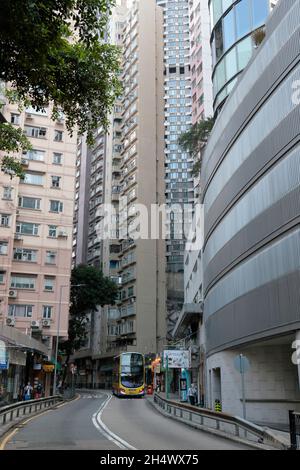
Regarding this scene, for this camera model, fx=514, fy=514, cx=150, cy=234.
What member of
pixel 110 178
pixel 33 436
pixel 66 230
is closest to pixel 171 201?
pixel 110 178

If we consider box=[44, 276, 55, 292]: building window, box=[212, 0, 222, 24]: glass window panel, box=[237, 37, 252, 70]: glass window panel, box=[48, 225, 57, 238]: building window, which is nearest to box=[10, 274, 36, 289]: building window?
box=[44, 276, 55, 292]: building window

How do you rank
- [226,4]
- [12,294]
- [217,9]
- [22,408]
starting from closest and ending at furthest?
[22,408] → [226,4] → [217,9] → [12,294]

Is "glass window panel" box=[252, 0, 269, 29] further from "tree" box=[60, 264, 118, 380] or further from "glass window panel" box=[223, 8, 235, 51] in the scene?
"tree" box=[60, 264, 118, 380]

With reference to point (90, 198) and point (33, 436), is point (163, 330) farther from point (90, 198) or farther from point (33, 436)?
point (33, 436)

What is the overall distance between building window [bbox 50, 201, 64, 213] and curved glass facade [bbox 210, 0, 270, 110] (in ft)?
72.6

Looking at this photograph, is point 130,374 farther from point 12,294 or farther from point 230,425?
point 230,425

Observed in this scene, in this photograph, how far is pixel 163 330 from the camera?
229ft

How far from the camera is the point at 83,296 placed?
60906mm

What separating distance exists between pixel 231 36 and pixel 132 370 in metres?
27.2

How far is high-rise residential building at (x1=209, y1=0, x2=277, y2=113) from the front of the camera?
97.3ft

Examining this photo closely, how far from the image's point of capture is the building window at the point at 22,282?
4656 cm

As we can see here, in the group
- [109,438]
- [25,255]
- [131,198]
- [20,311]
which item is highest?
[131,198]

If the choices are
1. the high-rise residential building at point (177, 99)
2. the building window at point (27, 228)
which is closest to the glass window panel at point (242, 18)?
the building window at point (27, 228)

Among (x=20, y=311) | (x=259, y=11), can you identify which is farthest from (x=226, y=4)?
(x=20, y=311)
